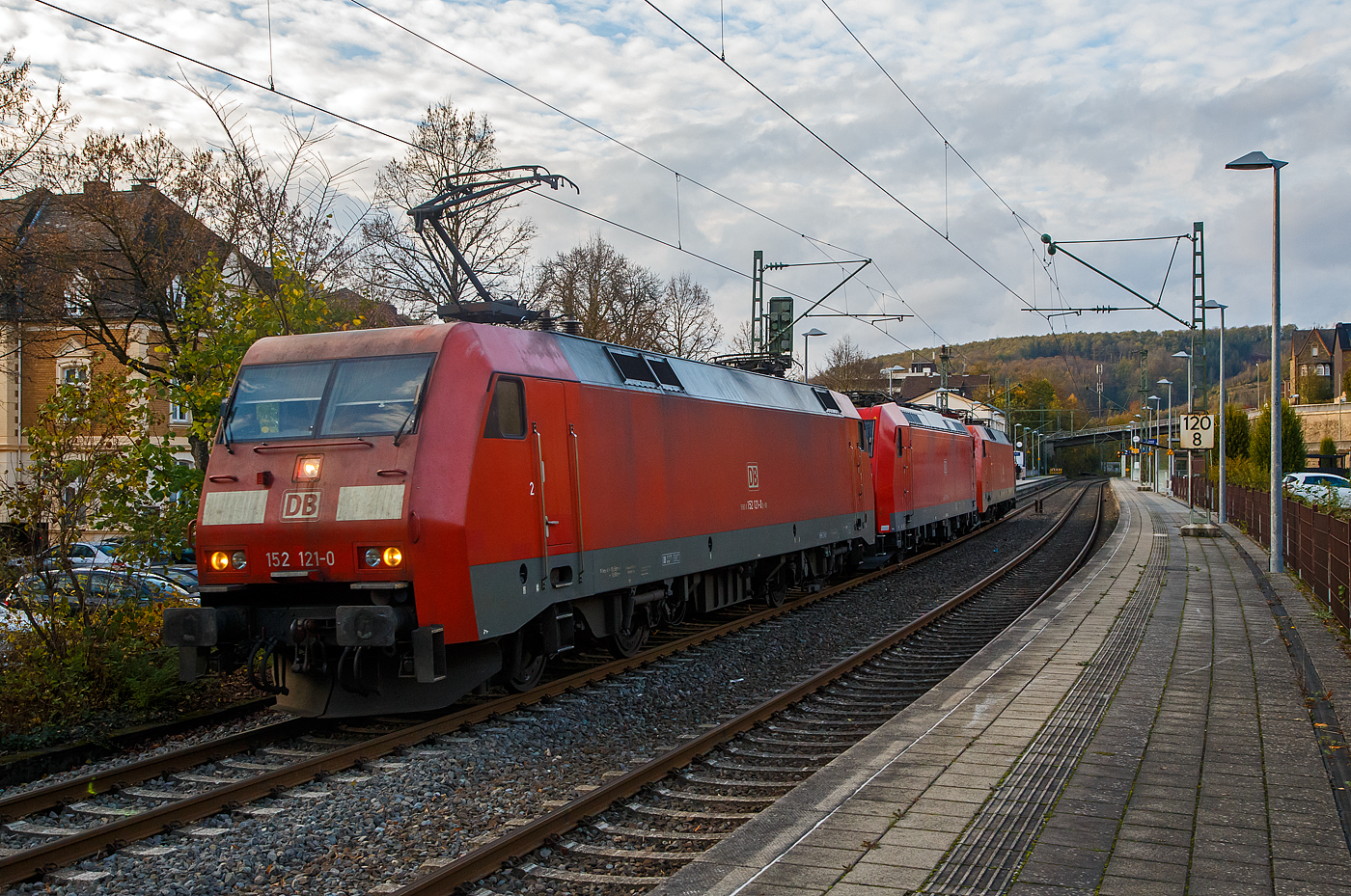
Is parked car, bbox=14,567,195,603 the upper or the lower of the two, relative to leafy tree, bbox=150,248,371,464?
lower

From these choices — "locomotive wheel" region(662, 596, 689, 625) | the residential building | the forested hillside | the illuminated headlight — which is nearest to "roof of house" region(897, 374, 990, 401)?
the forested hillside

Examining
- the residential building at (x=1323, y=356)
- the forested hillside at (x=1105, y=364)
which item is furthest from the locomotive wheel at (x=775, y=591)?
the residential building at (x=1323, y=356)

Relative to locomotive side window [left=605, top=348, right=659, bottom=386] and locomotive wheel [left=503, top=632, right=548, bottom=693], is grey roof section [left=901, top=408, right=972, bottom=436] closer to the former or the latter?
locomotive side window [left=605, top=348, right=659, bottom=386]

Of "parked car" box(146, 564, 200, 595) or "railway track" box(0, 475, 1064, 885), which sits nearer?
"railway track" box(0, 475, 1064, 885)

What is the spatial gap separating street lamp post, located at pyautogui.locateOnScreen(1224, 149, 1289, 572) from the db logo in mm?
16493

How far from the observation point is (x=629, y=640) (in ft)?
35.7

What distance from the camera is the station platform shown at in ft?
15.1

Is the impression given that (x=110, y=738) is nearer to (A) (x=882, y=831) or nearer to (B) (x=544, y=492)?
(B) (x=544, y=492)

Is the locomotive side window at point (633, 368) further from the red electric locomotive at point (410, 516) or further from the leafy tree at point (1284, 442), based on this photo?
the leafy tree at point (1284, 442)

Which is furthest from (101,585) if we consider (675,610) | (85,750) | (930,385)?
(930,385)

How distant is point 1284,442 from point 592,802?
42719 millimetres

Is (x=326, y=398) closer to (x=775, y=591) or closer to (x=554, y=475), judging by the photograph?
(x=554, y=475)

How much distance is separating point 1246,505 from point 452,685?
25.7m

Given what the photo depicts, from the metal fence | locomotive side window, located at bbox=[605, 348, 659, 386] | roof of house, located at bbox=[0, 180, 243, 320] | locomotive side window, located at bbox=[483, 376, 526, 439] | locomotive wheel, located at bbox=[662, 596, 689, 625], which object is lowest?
locomotive wheel, located at bbox=[662, 596, 689, 625]
